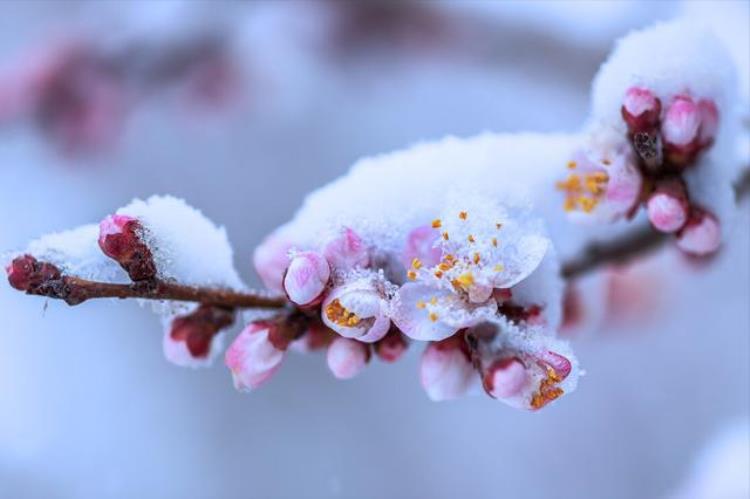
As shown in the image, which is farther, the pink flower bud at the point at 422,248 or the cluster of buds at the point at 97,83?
the cluster of buds at the point at 97,83

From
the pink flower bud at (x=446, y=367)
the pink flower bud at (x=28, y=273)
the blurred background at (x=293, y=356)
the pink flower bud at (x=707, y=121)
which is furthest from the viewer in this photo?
A: the blurred background at (x=293, y=356)

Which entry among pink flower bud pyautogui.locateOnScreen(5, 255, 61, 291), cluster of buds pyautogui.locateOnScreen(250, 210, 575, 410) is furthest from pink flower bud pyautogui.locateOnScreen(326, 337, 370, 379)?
pink flower bud pyautogui.locateOnScreen(5, 255, 61, 291)

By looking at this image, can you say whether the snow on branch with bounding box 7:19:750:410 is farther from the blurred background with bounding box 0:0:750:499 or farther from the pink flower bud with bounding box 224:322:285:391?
the blurred background with bounding box 0:0:750:499

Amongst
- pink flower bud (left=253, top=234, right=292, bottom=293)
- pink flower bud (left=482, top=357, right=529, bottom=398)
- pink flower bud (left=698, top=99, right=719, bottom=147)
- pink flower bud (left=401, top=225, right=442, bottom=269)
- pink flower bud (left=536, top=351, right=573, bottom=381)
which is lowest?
pink flower bud (left=482, top=357, right=529, bottom=398)

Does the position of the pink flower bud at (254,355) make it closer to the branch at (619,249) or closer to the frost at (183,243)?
the frost at (183,243)

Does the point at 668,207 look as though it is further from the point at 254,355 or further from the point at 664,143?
the point at 254,355

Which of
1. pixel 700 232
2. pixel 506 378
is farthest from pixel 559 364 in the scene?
pixel 700 232

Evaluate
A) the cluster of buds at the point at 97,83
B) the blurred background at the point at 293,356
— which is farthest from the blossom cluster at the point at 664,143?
the cluster of buds at the point at 97,83

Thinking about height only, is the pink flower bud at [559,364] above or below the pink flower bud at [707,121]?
below
